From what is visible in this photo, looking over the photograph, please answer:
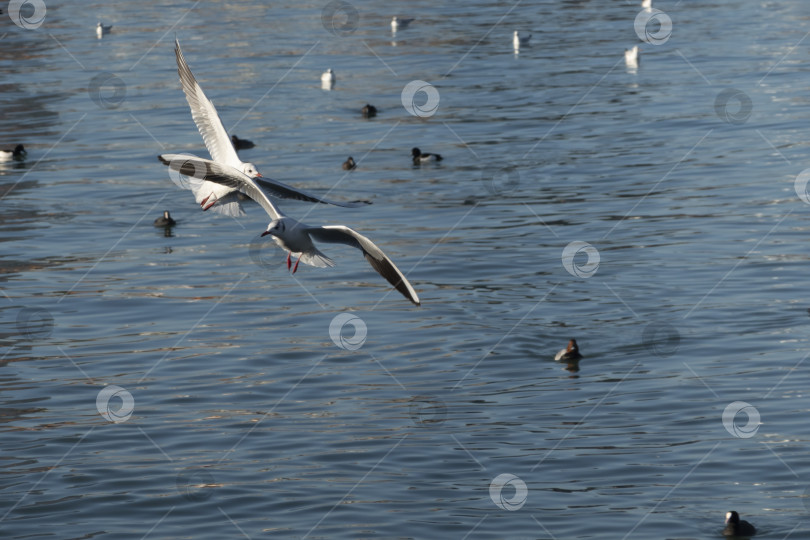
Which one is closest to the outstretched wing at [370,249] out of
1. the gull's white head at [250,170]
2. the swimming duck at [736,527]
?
the gull's white head at [250,170]

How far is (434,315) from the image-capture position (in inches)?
897

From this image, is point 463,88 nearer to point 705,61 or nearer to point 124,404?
point 705,61

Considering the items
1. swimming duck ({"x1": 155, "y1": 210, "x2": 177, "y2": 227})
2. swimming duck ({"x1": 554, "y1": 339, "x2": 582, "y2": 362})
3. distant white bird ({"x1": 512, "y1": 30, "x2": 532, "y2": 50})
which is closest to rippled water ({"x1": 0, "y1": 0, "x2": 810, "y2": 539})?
swimming duck ({"x1": 554, "y1": 339, "x2": 582, "y2": 362})

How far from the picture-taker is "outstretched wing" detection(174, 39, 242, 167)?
714 inches

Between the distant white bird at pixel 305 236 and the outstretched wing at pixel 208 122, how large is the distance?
1.31 metres

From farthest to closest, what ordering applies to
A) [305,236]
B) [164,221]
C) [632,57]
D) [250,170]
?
1. [632,57]
2. [164,221]
3. [250,170]
4. [305,236]

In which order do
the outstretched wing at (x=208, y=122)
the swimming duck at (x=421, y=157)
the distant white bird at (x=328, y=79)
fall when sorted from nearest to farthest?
the outstretched wing at (x=208, y=122), the swimming duck at (x=421, y=157), the distant white bird at (x=328, y=79)

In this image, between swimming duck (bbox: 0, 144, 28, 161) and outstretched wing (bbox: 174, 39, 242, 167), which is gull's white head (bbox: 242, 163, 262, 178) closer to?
outstretched wing (bbox: 174, 39, 242, 167)

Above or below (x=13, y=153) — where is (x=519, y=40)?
above

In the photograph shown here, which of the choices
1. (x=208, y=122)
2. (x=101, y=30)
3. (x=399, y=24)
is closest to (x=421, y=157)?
(x=208, y=122)

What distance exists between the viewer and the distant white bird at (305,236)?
15.5m

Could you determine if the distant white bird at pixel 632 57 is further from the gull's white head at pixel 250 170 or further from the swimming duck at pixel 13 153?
the gull's white head at pixel 250 170

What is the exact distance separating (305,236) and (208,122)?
309 centimetres

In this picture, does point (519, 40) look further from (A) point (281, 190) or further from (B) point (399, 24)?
(A) point (281, 190)
